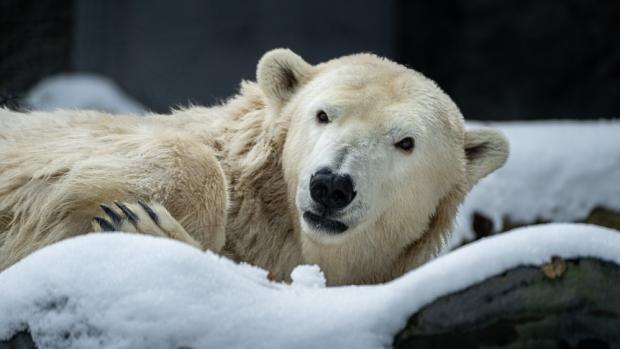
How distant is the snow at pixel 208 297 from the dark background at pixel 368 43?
21.5ft

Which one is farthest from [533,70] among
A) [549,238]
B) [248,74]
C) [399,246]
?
[549,238]

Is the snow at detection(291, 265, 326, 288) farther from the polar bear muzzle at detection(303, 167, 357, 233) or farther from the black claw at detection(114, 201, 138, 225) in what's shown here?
the black claw at detection(114, 201, 138, 225)

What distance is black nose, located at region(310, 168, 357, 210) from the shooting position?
320 centimetres

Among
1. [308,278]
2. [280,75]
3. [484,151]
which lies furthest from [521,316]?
[280,75]

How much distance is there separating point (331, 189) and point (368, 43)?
27.9ft

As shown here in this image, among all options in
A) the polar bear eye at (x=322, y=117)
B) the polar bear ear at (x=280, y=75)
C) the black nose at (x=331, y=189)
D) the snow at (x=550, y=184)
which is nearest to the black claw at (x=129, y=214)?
the black nose at (x=331, y=189)

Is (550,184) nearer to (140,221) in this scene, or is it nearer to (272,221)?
(272,221)

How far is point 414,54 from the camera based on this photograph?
1243cm

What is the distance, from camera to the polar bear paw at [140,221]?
2.99 meters

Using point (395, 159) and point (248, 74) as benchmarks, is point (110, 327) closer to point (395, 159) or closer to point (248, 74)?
point (395, 159)

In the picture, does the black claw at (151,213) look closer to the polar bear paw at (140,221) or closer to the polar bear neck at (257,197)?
the polar bear paw at (140,221)

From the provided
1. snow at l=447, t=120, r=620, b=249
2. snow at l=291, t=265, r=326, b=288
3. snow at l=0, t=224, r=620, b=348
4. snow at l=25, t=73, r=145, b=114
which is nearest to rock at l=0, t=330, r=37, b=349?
snow at l=0, t=224, r=620, b=348

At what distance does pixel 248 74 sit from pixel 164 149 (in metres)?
7.34

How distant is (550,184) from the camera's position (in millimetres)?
5902
